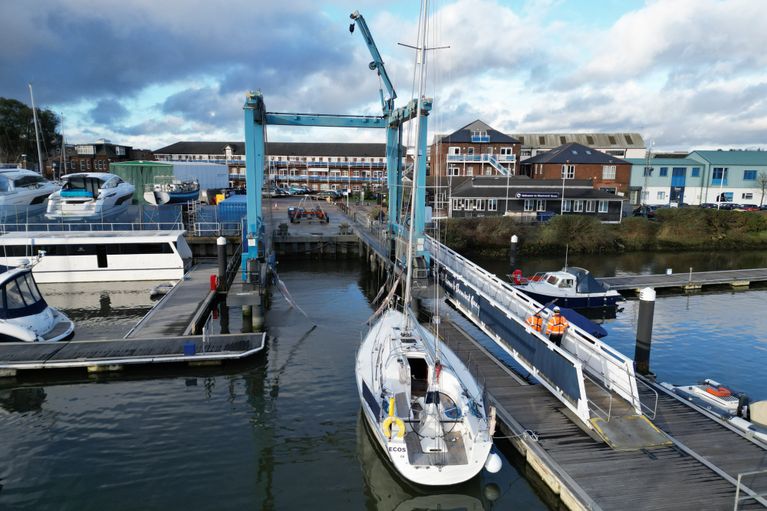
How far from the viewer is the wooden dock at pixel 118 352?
15.8m

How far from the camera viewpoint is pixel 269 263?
26.3m

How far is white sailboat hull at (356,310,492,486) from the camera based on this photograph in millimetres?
9695

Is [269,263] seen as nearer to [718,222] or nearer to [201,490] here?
[201,490]

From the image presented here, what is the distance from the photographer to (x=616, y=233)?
44750mm

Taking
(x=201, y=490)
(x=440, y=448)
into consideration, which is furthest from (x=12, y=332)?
(x=440, y=448)

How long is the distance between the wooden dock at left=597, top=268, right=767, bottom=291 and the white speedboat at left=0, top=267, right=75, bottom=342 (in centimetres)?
2824

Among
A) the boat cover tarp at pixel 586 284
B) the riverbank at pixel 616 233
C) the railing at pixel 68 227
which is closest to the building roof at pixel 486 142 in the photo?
the riverbank at pixel 616 233

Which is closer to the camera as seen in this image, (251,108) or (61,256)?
(251,108)

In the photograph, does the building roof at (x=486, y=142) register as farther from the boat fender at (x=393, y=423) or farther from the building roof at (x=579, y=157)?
the boat fender at (x=393, y=423)

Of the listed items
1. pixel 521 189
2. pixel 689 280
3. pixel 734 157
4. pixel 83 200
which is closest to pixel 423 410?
pixel 689 280

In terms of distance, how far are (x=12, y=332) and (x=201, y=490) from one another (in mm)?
11490

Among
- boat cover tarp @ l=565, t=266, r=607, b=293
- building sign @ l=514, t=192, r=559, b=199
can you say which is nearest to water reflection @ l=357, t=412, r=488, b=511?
boat cover tarp @ l=565, t=266, r=607, b=293

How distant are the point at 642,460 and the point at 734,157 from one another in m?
76.2

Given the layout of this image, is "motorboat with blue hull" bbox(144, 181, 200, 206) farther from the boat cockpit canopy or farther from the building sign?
the building sign
